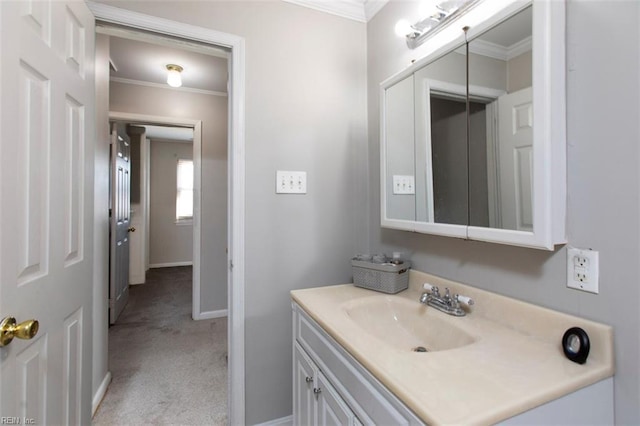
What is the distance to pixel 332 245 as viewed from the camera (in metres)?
1.79

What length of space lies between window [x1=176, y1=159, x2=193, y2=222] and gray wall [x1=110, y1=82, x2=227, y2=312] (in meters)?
3.25

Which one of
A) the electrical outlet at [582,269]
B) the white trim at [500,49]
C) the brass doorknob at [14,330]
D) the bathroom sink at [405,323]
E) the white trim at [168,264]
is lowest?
the white trim at [168,264]

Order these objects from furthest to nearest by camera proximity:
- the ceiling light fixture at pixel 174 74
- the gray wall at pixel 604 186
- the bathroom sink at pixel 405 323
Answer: the ceiling light fixture at pixel 174 74, the bathroom sink at pixel 405 323, the gray wall at pixel 604 186

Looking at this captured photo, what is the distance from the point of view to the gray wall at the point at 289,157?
159 cm

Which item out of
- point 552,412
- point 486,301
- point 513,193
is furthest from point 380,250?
point 552,412

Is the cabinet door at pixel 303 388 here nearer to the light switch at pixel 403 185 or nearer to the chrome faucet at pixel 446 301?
the chrome faucet at pixel 446 301

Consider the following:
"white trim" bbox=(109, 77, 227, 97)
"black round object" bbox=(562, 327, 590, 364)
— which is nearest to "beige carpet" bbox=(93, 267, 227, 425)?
"black round object" bbox=(562, 327, 590, 364)

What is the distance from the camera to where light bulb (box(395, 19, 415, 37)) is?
141cm

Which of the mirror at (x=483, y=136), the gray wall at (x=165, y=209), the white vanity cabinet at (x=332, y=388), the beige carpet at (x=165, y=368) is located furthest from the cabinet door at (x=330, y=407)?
the gray wall at (x=165, y=209)

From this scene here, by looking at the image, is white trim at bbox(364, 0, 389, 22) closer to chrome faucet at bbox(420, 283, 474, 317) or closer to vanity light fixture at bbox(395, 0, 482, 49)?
vanity light fixture at bbox(395, 0, 482, 49)

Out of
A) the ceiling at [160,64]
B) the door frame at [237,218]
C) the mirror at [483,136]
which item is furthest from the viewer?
the ceiling at [160,64]

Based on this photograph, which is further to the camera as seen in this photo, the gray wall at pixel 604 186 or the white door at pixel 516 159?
the white door at pixel 516 159

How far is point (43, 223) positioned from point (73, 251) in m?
0.25

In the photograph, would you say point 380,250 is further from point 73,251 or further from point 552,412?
point 73,251
